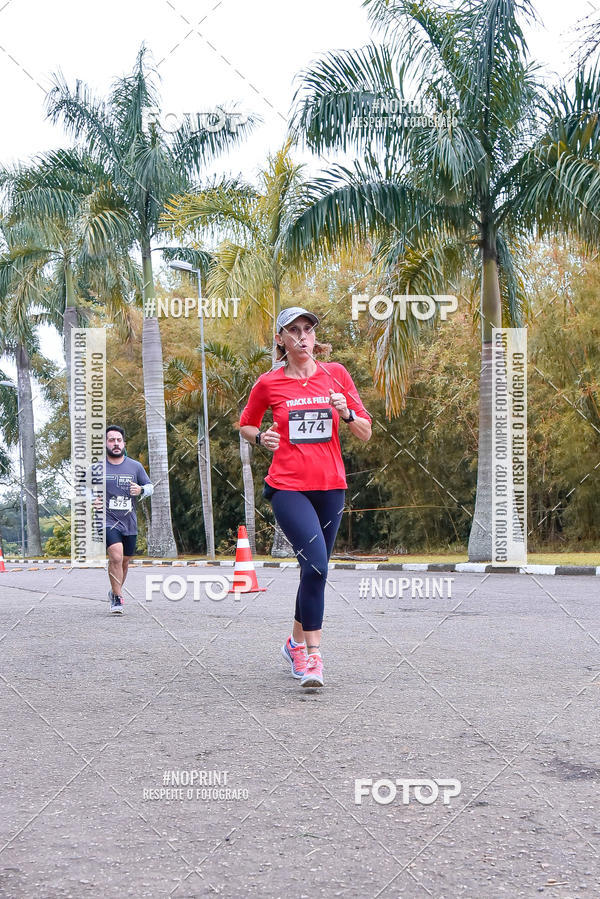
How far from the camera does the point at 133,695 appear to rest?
518 centimetres

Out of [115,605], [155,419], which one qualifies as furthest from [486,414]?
[155,419]

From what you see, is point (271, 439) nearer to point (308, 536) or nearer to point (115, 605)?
point (308, 536)

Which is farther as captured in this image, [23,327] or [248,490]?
[23,327]

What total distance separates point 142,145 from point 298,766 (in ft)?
79.7

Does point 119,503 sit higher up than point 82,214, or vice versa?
point 82,214

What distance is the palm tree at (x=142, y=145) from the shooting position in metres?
25.9

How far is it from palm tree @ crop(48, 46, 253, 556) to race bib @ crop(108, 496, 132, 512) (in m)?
17.0

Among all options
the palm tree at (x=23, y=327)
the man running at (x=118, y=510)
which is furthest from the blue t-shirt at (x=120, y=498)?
the palm tree at (x=23, y=327)

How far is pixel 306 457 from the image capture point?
208 inches

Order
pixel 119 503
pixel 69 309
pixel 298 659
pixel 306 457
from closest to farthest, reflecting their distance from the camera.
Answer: pixel 306 457, pixel 298 659, pixel 119 503, pixel 69 309

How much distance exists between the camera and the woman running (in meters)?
5.23

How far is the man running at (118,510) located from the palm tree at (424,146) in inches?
293

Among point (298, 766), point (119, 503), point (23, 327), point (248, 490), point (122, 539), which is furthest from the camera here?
point (23, 327)

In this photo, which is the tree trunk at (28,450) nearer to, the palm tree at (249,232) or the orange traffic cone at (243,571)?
the palm tree at (249,232)
